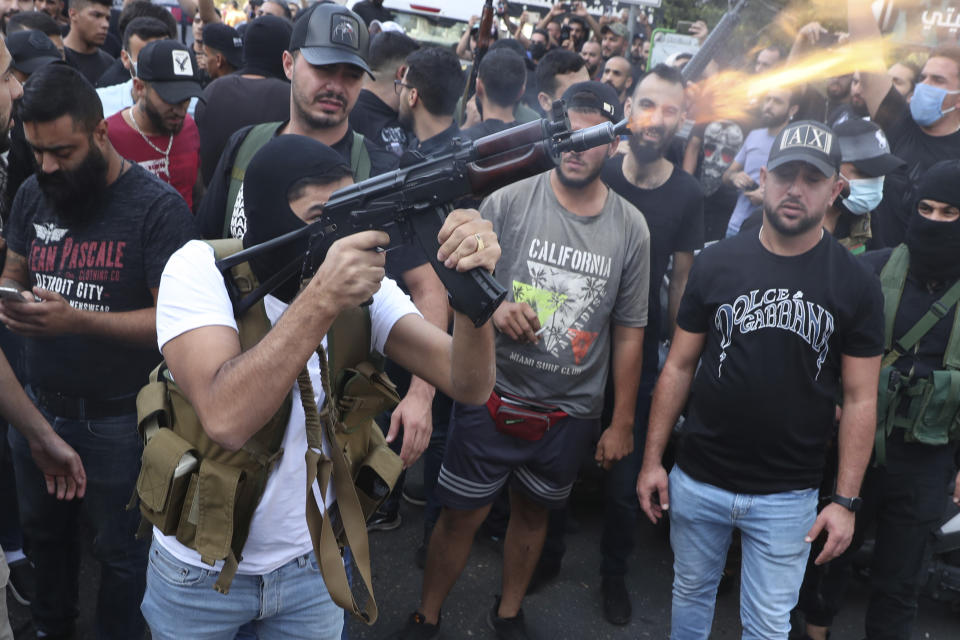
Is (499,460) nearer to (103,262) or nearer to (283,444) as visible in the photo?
(283,444)

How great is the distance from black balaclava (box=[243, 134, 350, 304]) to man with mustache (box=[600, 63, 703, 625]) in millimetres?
2365

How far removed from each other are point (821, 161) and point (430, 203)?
1945 mm

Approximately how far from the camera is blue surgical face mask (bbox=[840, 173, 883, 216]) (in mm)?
4379

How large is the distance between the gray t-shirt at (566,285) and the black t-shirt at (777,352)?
1.48 feet

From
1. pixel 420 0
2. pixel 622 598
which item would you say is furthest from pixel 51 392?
pixel 420 0

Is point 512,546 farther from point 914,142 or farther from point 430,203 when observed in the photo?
point 914,142

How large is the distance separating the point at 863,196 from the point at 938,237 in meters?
1.09

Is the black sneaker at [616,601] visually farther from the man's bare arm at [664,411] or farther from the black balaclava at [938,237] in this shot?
the black balaclava at [938,237]

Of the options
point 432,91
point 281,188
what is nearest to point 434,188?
point 281,188

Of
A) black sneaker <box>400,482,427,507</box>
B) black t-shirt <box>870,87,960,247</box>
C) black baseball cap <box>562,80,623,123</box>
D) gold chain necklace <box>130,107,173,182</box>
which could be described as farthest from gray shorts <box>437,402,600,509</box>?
black t-shirt <box>870,87,960,247</box>

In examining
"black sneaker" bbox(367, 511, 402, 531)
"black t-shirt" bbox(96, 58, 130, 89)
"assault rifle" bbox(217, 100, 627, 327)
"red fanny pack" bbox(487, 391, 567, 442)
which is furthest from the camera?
"black t-shirt" bbox(96, 58, 130, 89)

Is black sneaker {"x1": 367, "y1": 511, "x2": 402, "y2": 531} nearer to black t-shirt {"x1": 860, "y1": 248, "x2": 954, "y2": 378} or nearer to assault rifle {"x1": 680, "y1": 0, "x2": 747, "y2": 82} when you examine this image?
black t-shirt {"x1": 860, "y1": 248, "x2": 954, "y2": 378}

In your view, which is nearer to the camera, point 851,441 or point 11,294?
point 11,294

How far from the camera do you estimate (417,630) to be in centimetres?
362
